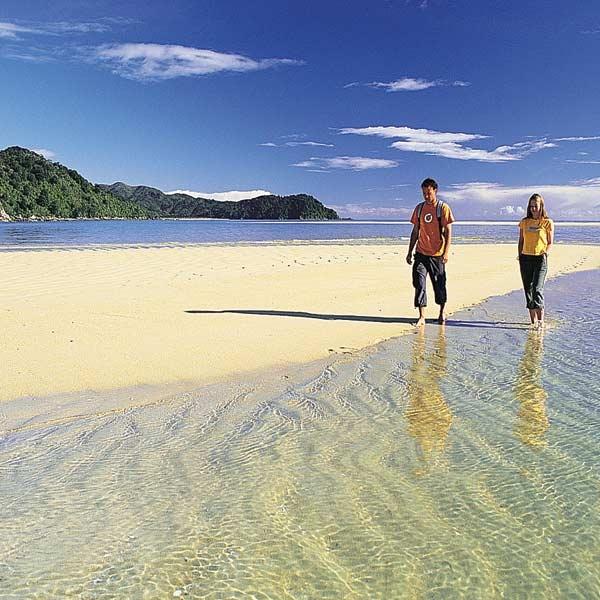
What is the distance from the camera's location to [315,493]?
370cm

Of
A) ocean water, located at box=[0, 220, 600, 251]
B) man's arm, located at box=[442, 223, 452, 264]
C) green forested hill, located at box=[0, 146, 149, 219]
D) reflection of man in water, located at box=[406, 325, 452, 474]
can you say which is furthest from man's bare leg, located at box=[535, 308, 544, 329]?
green forested hill, located at box=[0, 146, 149, 219]

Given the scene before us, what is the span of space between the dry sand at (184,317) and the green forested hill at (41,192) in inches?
5295

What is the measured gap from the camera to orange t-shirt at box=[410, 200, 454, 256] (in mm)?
9711

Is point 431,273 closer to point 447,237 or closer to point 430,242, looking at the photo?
point 430,242

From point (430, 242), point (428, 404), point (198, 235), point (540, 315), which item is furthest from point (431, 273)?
point (198, 235)

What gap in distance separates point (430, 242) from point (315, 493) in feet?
22.5

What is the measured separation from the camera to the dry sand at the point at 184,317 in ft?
22.1

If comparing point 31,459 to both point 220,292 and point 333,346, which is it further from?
point 220,292

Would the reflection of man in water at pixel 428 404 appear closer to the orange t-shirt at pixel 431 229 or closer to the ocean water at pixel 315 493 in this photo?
the ocean water at pixel 315 493


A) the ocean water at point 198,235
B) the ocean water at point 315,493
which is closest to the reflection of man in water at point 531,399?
the ocean water at point 315,493

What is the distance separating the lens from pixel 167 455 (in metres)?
4.32

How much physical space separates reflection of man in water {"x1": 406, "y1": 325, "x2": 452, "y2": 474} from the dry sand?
1.08 m

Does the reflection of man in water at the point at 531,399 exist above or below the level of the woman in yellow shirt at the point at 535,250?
below

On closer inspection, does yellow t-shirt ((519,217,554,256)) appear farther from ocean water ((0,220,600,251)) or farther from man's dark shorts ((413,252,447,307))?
ocean water ((0,220,600,251))
